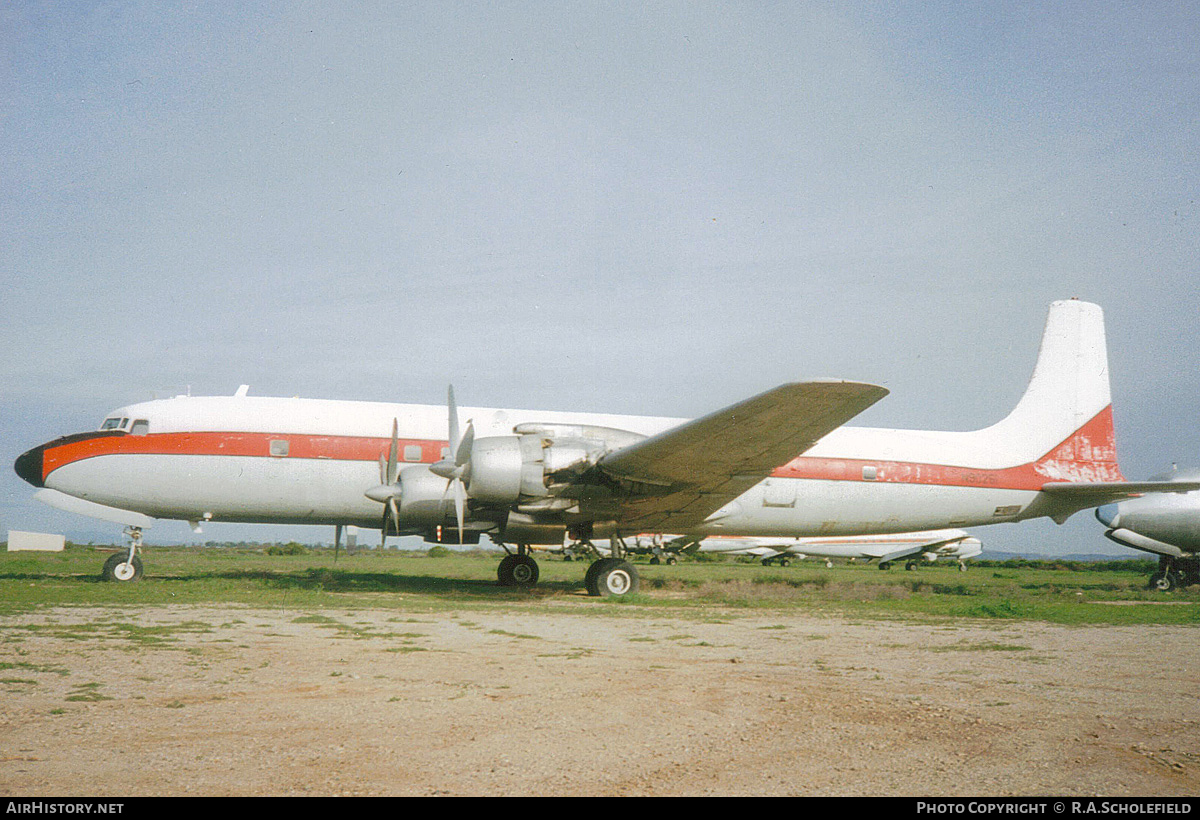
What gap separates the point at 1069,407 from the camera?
61.4ft

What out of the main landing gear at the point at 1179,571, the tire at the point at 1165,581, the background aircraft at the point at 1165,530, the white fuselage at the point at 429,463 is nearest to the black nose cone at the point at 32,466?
the white fuselage at the point at 429,463

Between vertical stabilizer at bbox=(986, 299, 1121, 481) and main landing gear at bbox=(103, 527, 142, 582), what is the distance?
1823 centimetres

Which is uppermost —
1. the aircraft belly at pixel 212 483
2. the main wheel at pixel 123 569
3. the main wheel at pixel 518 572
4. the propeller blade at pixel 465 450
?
the propeller blade at pixel 465 450

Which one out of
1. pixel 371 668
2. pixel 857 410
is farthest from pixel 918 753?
pixel 857 410

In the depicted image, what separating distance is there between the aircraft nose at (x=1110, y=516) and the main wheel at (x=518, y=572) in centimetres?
2004

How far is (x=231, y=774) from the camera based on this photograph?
3.65 meters

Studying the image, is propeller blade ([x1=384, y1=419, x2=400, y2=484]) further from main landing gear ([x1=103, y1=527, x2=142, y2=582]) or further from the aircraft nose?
the aircraft nose

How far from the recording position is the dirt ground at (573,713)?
3711 millimetres

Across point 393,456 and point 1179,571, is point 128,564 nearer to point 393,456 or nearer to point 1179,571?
point 393,456

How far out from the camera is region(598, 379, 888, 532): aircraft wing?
438 inches

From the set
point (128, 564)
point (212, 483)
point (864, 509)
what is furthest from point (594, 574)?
point (128, 564)

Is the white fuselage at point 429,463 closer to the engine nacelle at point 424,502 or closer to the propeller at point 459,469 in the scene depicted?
the engine nacelle at point 424,502

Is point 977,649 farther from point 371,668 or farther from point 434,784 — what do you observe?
point 434,784

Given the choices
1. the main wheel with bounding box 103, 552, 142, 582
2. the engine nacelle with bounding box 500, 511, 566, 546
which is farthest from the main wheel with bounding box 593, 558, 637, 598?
the main wheel with bounding box 103, 552, 142, 582
